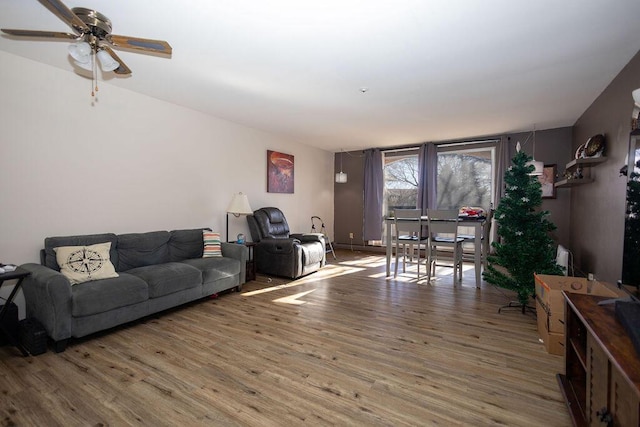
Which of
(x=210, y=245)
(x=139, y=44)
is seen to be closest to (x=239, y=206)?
(x=210, y=245)

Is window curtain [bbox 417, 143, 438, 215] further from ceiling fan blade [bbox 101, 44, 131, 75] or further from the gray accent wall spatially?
ceiling fan blade [bbox 101, 44, 131, 75]

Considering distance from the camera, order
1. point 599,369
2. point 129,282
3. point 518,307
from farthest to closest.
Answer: point 518,307, point 129,282, point 599,369

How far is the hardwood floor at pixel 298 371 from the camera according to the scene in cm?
170

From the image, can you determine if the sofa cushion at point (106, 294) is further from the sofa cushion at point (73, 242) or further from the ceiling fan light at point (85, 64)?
the ceiling fan light at point (85, 64)

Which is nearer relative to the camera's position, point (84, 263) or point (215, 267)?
point (84, 263)

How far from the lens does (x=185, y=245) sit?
387cm

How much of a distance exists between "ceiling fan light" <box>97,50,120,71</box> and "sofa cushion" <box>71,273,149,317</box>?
1750 millimetres

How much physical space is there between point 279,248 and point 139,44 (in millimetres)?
3172

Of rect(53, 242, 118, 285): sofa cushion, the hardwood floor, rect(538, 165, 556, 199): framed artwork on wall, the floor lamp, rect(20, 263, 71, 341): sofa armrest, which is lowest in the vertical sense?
the hardwood floor

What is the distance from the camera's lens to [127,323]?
2.93 m

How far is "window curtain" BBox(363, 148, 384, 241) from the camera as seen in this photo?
23.3 ft

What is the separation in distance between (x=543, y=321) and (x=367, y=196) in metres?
4.93

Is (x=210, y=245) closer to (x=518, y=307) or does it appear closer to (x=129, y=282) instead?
(x=129, y=282)

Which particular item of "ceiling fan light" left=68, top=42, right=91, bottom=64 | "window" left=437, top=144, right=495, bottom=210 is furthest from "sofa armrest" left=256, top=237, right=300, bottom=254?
"window" left=437, top=144, right=495, bottom=210
